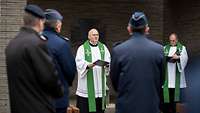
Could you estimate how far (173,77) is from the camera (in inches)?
535

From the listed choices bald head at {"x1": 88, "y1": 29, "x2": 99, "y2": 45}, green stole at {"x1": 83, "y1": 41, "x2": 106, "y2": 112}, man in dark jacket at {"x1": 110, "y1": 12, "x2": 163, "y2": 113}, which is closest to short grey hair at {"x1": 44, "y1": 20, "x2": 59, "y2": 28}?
man in dark jacket at {"x1": 110, "y1": 12, "x2": 163, "y2": 113}

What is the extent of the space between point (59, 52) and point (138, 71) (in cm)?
114

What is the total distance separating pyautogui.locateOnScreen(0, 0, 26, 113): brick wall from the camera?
11203mm

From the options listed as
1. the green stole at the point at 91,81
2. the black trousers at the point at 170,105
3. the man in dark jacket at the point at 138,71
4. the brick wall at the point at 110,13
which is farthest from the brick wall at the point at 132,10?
the man in dark jacket at the point at 138,71

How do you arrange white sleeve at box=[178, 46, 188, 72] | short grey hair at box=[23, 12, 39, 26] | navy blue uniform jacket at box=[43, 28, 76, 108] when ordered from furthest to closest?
white sleeve at box=[178, 46, 188, 72]
navy blue uniform jacket at box=[43, 28, 76, 108]
short grey hair at box=[23, 12, 39, 26]

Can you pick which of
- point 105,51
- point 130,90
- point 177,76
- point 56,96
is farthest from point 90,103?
point 56,96

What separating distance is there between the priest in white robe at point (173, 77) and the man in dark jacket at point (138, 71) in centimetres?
612

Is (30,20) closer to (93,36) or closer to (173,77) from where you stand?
(93,36)

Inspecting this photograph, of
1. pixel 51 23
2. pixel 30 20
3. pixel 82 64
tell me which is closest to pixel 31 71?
pixel 30 20

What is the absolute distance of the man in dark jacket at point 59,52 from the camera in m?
7.77

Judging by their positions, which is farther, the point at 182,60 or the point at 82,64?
the point at 182,60

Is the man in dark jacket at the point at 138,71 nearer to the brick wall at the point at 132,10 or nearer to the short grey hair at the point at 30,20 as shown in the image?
the short grey hair at the point at 30,20

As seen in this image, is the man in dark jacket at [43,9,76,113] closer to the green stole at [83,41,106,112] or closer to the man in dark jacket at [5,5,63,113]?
the man in dark jacket at [5,5,63,113]

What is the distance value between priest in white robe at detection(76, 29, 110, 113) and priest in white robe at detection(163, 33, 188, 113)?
2.56 m
